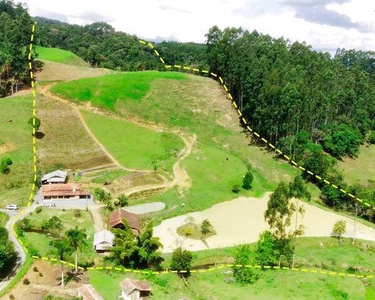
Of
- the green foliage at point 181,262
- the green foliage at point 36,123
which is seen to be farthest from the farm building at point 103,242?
the green foliage at point 36,123

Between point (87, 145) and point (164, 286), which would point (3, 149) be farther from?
point (164, 286)

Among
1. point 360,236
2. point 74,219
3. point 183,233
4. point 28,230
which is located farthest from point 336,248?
point 28,230

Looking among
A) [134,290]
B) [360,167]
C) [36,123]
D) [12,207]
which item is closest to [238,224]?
[134,290]

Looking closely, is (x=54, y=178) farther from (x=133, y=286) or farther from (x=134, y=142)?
(x=133, y=286)

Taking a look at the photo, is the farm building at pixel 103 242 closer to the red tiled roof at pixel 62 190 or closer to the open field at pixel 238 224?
the open field at pixel 238 224

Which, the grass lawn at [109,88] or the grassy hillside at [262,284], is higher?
the grass lawn at [109,88]

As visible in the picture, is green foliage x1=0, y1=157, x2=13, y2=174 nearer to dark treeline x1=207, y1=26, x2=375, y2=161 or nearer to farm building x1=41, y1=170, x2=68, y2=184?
farm building x1=41, y1=170, x2=68, y2=184
